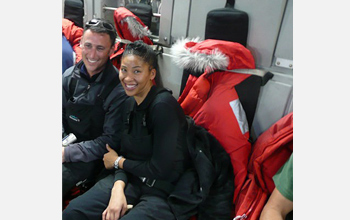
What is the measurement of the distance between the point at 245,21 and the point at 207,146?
2.61ft

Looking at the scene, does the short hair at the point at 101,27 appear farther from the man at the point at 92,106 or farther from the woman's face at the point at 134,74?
Answer: the woman's face at the point at 134,74

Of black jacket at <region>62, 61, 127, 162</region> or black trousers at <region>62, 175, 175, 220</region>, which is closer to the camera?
black trousers at <region>62, 175, 175, 220</region>

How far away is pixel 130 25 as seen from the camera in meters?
1.85

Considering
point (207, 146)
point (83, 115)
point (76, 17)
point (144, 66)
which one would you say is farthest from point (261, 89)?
point (76, 17)

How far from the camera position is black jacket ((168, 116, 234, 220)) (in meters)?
1.15

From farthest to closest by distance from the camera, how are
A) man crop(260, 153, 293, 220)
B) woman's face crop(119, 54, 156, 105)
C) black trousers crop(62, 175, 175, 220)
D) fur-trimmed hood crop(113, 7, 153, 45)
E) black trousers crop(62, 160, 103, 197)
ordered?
fur-trimmed hood crop(113, 7, 153, 45)
black trousers crop(62, 160, 103, 197)
woman's face crop(119, 54, 156, 105)
black trousers crop(62, 175, 175, 220)
man crop(260, 153, 293, 220)

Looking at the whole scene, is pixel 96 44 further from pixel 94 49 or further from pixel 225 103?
pixel 225 103

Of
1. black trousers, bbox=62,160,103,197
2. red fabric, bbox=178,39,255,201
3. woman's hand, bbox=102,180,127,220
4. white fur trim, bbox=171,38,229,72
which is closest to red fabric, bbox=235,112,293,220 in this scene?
red fabric, bbox=178,39,255,201

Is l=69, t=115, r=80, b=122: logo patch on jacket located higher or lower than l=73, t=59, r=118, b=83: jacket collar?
lower

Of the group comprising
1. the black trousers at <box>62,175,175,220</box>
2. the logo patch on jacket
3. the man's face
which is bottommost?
the black trousers at <box>62,175,175,220</box>

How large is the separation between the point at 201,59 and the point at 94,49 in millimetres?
645

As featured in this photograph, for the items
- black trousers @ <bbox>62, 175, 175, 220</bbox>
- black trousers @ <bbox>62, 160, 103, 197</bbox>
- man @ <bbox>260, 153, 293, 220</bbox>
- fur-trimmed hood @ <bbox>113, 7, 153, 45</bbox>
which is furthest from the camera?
fur-trimmed hood @ <bbox>113, 7, 153, 45</bbox>

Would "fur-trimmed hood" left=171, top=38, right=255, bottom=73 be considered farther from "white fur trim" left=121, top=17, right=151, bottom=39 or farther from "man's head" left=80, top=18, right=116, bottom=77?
"white fur trim" left=121, top=17, right=151, bottom=39

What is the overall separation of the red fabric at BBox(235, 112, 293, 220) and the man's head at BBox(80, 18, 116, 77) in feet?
3.52
